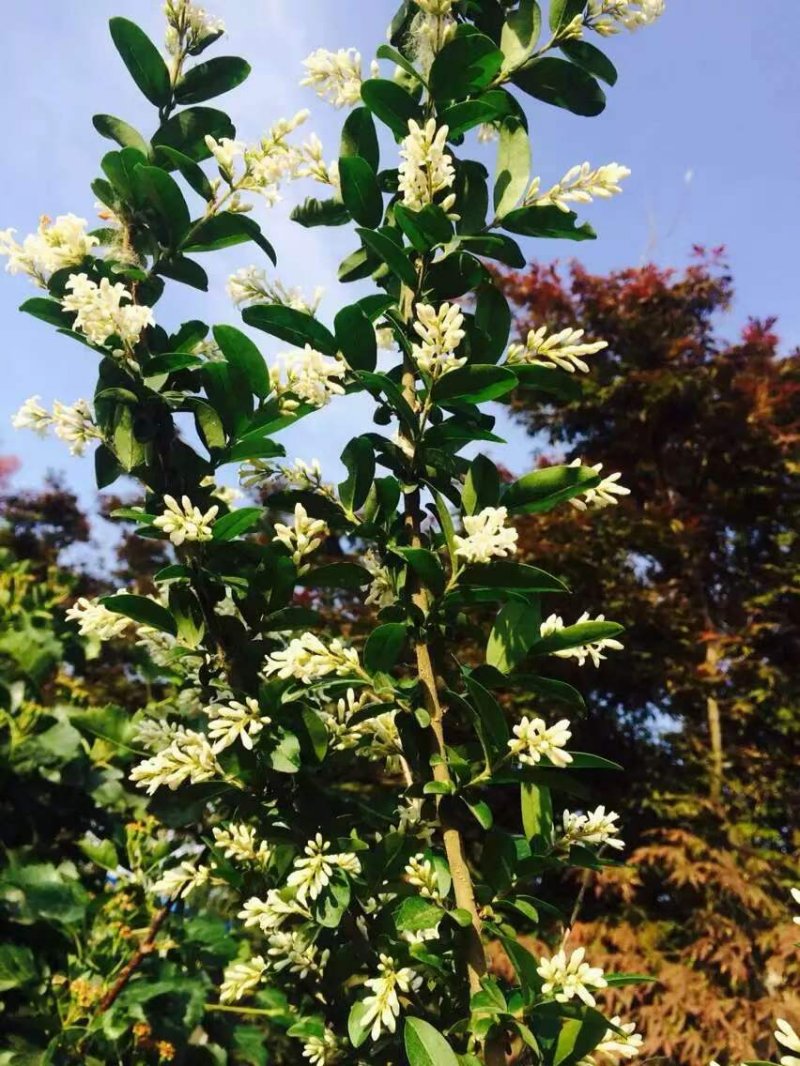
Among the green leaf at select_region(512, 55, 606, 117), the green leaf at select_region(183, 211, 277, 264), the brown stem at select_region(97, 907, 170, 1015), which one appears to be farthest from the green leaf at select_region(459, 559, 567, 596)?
the brown stem at select_region(97, 907, 170, 1015)

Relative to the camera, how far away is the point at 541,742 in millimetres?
883

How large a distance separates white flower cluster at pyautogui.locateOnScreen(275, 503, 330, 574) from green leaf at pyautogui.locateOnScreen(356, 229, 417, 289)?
320 mm

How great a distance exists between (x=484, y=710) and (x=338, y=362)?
1.51 feet

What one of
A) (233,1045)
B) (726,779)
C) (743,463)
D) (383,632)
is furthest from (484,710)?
(743,463)

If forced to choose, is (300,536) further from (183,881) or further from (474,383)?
(183,881)

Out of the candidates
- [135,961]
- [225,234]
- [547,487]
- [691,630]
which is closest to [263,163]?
[225,234]

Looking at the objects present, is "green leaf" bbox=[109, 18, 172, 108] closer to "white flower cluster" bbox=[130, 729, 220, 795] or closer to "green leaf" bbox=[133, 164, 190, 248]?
"green leaf" bbox=[133, 164, 190, 248]

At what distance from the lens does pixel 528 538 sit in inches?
204

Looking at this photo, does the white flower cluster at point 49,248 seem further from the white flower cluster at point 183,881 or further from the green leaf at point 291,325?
the white flower cluster at point 183,881

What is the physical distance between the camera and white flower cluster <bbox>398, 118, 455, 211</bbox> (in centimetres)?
99

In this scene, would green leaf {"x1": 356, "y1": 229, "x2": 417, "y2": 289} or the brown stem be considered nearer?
green leaf {"x1": 356, "y1": 229, "x2": 417, "y2": 289}

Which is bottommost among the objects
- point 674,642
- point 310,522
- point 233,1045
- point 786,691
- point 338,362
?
point 233,1045

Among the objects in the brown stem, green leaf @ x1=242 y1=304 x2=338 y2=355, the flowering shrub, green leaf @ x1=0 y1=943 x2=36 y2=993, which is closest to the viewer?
the flowering shrub

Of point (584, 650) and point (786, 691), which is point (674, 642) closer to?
point (786, 691)
